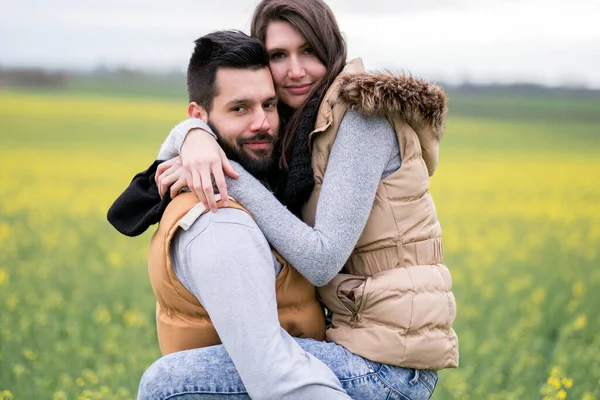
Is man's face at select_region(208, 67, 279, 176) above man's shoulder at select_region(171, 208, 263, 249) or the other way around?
above

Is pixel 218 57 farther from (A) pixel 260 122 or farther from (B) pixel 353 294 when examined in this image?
(B) pixel 353 294

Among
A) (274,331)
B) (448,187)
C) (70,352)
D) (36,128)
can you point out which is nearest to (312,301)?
(274,331)

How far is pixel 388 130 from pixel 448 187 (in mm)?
11311

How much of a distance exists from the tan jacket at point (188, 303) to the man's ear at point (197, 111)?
1.80 ft

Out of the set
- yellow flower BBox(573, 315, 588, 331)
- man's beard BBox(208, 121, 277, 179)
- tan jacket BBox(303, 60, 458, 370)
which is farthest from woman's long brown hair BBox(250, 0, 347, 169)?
yellow flower BBox(573, 315, 588, 331)

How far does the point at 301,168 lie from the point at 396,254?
0.47m

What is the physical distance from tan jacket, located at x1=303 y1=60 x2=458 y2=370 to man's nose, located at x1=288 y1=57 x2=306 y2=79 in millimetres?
338

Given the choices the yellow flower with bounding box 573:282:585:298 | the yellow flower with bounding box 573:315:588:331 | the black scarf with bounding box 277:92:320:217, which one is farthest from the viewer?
the yellow flower with bounding box 573:282:585:298

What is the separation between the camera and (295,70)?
3383 mm

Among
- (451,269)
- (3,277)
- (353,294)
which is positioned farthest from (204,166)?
(451,269)

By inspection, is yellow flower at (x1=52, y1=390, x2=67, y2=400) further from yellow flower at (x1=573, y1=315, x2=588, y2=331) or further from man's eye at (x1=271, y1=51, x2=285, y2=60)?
yellow flower at (x1=573, y1=315, x2=588, y2=331)

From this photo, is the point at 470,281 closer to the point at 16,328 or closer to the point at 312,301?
the point at 16,328

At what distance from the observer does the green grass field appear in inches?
202

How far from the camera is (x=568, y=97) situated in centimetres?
2675
